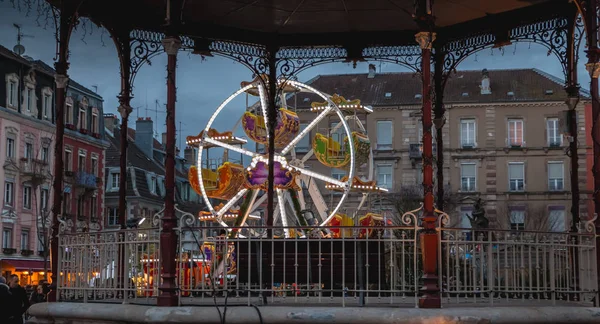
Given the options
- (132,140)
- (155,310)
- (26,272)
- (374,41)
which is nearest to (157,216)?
(155,310)

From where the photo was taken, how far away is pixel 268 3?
654 inches

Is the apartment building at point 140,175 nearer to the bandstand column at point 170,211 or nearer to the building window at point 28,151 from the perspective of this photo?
the building window at point 28,151

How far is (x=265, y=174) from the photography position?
3459 centimetres

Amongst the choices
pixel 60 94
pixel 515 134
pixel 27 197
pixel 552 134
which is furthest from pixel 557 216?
pixel 60 94

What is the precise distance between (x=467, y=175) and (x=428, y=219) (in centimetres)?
6188

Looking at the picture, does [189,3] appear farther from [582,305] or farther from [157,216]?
[582,305]

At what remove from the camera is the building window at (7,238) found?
54531 millimetres

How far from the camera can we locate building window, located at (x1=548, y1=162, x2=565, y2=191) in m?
71.3

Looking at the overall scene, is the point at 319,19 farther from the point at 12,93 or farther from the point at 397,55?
the point at 12,93

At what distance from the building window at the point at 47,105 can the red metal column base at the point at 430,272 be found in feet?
167

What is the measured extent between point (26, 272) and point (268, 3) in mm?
42868

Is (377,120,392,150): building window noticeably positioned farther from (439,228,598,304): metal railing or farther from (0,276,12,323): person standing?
(0,276,12,323): person standing

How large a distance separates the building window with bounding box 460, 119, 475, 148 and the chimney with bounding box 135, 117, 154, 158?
26.3 meters

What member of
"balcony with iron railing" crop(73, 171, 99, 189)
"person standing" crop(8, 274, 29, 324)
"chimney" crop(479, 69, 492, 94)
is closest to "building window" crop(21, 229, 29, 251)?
"balcony with iron railing" crop(73, 171, 99, 189)
